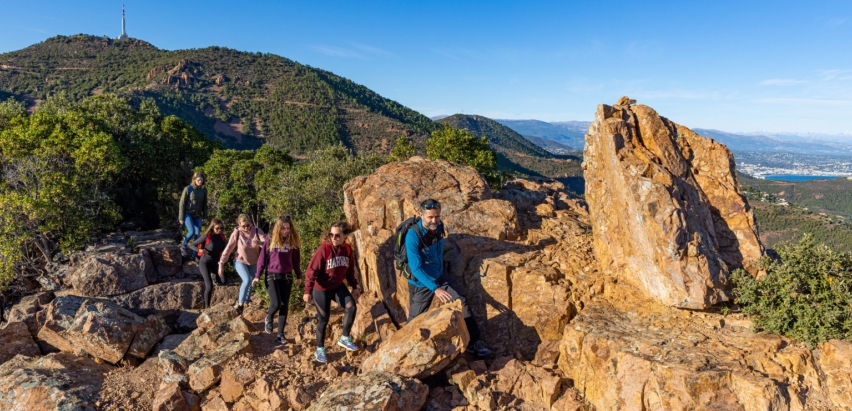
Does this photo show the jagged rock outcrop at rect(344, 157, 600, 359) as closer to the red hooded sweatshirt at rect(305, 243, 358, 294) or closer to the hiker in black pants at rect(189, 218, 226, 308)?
the red hooded sweatshirt at rect(305, 243, 358, 294)

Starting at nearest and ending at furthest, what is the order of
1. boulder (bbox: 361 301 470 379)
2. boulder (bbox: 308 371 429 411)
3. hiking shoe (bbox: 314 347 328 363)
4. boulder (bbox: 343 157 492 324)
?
1. boulder (bbox: 308 371 429 411)
2. boulder (bbox: 361 301 470 379)
3. hiking shoe (bbox: 314 347 328 363)
4. boulder (bbox: 343 157 492 324)

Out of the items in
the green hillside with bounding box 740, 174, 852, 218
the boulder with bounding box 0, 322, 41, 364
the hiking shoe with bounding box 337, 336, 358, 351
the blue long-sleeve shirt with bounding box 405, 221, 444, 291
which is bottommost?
the green hillside with bounding box 740, 174, 852, 218

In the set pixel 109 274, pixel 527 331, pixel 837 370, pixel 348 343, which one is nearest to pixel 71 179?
pixel 109 274

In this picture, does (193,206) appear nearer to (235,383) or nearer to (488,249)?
(235,383)

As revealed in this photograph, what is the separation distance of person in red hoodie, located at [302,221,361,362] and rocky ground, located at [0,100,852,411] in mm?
715

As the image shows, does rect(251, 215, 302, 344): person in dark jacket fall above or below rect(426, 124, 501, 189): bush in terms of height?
below

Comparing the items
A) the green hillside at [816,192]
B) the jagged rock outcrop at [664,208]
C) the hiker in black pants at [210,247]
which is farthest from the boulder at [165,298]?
the green hillside at [816,192]

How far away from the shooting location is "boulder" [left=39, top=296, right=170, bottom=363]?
8109mm

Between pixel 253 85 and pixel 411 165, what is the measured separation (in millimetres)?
100400

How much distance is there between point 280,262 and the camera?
774cm

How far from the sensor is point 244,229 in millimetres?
8859

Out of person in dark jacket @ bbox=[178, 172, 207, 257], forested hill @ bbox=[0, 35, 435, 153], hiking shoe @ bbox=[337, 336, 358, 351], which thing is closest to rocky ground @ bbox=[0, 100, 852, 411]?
hiking shoe @ bbox=[337, 336, 358, 351]

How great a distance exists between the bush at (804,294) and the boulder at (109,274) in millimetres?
13909

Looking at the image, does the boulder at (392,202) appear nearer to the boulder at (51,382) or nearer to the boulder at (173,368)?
the boulder at (173,368)
